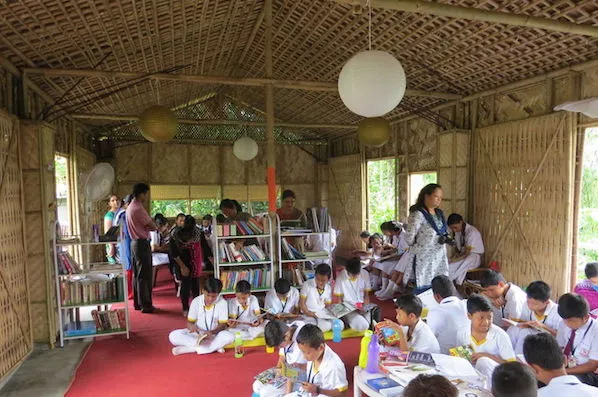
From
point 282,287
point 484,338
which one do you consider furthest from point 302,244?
point 484,338

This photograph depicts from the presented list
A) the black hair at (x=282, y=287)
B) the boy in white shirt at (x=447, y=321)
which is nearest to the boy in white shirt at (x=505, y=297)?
the boy in white shirt at (x=447, y=321)

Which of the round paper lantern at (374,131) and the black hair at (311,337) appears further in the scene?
the round paper lantern at (374,131)

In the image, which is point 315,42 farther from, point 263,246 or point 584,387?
point 584,387

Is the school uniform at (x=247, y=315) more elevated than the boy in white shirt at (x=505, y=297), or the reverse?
the boy in white shirt at (x=505, y=297)

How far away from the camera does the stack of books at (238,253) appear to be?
553 cm

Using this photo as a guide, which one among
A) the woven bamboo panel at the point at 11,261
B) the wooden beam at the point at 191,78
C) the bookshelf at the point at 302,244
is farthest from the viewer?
the bookshelf at the point at 302,244

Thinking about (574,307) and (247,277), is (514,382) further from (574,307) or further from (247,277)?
(247,277)

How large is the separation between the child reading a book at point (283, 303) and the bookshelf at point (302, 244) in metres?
0.54

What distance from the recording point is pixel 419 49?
5695 millimetres

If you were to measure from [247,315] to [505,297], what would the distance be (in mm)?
2797

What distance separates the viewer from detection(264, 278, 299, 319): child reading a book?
196 inches

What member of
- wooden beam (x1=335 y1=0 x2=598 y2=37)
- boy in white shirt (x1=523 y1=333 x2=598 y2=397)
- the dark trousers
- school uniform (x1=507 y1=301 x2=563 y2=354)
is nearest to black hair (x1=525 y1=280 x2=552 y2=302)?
school uniform (x1=507 y1=301 x2=563 y2=354)

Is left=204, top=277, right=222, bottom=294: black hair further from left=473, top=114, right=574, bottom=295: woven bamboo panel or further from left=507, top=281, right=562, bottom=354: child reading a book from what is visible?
left=473, top=114, right=574, bottom=295: woven bamboo panel

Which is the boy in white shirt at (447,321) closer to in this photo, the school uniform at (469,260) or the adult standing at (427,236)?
the adult standing at (427,236)
